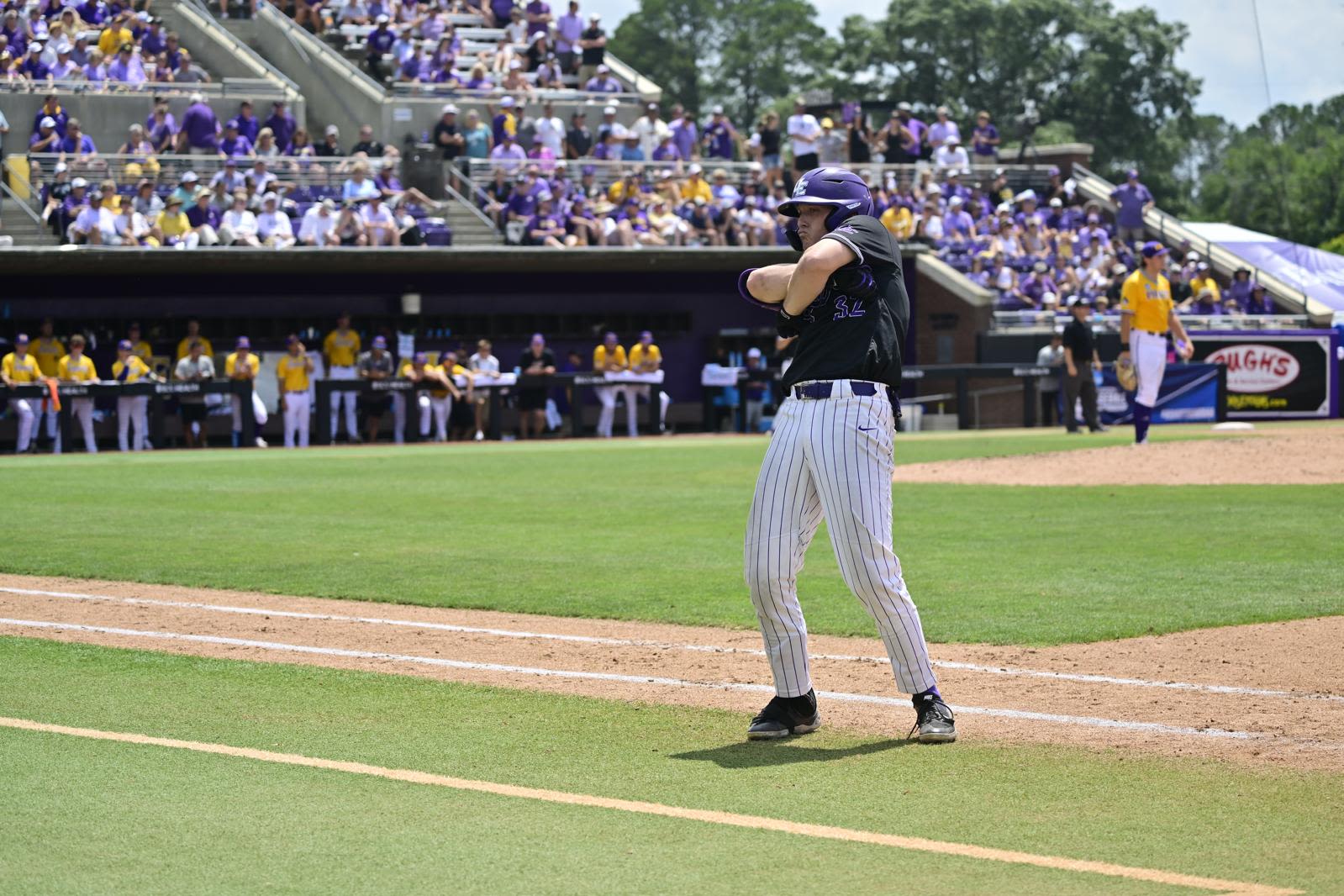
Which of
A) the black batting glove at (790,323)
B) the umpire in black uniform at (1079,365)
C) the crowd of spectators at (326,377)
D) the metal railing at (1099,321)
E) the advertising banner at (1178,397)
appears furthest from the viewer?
the metal railing at (1099,321)

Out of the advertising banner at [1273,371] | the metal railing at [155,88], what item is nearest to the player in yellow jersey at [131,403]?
the metal railing at [155,88]

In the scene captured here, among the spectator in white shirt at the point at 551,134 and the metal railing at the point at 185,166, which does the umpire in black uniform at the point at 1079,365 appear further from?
the metal railing at the point at 185,166

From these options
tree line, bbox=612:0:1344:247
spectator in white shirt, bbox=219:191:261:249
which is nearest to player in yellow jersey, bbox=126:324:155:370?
spectator in white shirt, bbox=219:191:261:249

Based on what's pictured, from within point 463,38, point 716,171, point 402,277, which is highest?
point 463,38

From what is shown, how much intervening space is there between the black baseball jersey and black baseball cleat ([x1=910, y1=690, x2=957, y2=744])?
116cm

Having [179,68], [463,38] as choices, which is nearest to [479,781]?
[179,68]

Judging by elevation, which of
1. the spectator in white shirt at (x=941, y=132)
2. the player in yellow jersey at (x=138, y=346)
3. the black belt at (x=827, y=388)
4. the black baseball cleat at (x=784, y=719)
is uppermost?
the spectator in white shirt at (x=941, y=132)

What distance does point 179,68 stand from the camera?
34.0 metres

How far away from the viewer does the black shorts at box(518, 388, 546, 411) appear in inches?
1233

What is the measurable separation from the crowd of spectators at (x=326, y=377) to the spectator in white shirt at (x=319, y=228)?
1.45m

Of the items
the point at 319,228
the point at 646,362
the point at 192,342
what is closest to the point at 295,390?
the point at 192,342

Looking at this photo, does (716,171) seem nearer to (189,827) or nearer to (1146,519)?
(1146,519)

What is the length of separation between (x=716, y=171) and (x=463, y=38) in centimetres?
725

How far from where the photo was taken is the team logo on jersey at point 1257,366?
34531mm
